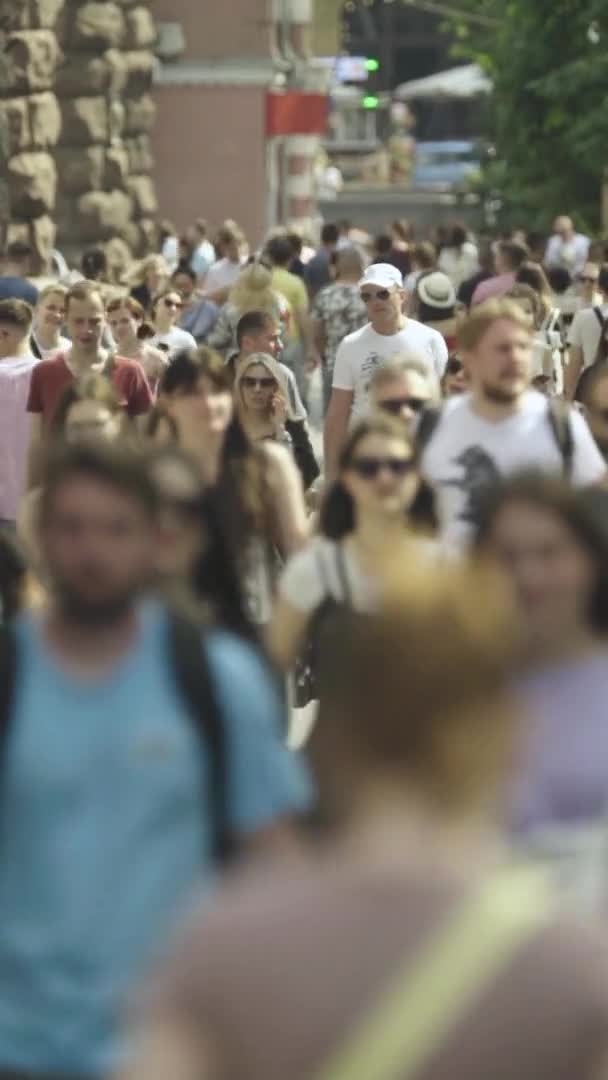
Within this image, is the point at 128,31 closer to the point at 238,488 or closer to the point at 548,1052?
the point at 238,488

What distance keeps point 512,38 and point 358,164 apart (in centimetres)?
4441

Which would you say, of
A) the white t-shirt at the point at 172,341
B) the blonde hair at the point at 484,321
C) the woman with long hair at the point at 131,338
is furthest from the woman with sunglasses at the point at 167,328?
the blonde hair at the point at 484,321

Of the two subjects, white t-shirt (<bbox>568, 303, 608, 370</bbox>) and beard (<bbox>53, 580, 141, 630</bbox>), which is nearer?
beard (<bbox>53, 580, 141, 630</bbox>)

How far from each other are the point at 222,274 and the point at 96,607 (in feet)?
68.8

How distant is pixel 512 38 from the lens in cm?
3641

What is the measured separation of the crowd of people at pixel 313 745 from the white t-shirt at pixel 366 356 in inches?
139

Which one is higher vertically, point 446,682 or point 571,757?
point 446,682

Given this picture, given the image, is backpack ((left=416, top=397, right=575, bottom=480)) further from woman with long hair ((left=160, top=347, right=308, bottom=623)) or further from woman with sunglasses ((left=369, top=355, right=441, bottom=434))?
woman with long hair ((left=160, top=347, right=308, bottom=623))

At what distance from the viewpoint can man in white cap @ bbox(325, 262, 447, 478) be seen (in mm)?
13938

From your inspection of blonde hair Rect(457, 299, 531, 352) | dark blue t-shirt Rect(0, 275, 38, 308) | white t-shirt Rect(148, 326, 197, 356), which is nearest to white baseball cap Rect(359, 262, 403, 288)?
white t-shirt Rect(148, 326, 197, 356)

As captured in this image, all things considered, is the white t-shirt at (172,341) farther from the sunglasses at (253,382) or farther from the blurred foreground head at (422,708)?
the blurred foreground head at (422,708)

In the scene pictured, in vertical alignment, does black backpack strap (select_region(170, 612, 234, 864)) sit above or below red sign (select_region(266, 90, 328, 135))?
above

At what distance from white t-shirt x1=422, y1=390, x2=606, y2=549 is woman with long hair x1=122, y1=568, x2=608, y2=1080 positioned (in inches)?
218

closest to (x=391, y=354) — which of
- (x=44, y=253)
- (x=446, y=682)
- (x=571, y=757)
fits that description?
(x=571, y=757)
